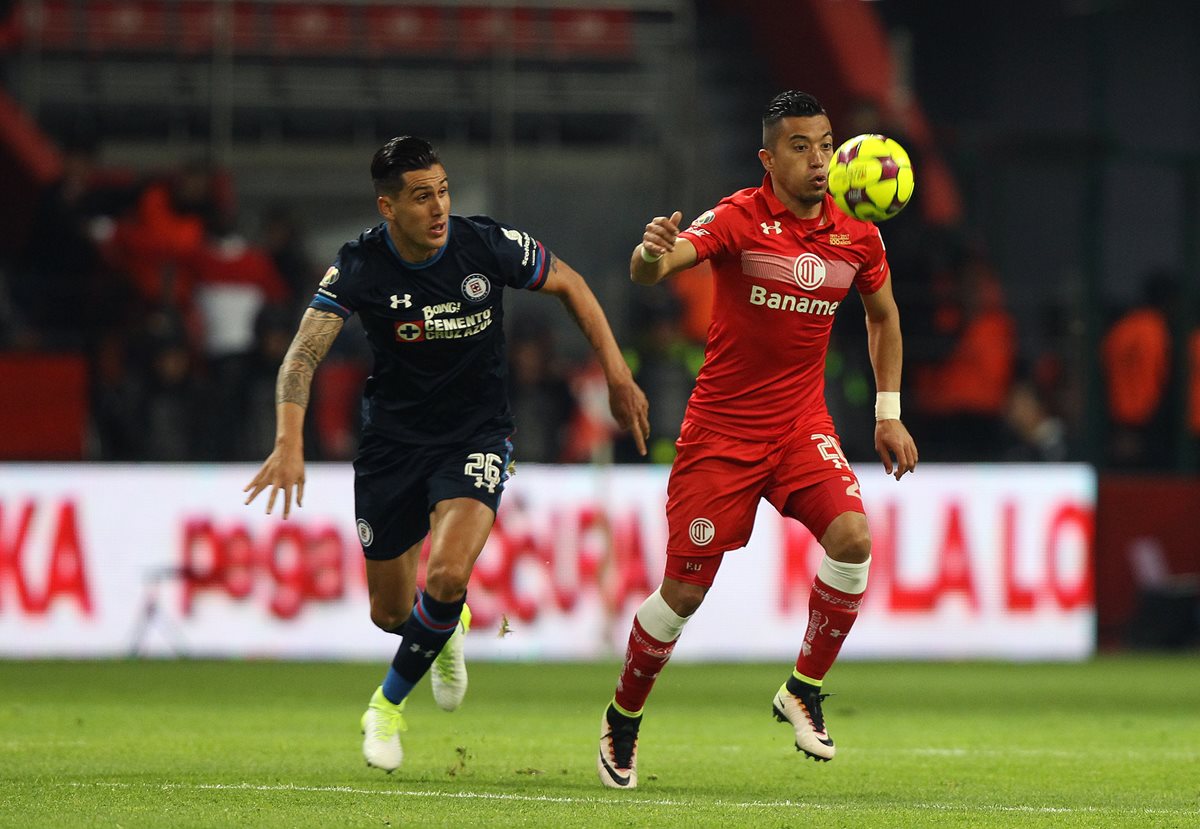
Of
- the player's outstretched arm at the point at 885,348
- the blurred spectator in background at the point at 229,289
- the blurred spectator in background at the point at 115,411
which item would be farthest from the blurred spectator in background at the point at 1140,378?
the player's outstretched arm at the point at 885,348

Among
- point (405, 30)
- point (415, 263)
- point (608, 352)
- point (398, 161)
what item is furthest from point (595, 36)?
point (608, 352)

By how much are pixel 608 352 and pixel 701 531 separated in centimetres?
73

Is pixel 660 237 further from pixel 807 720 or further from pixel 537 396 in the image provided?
pixel 537 396

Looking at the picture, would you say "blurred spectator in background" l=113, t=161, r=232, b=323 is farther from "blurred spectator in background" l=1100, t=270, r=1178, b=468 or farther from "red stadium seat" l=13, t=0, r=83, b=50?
"blurred spectator in background" l=1100, t=270, r=1178, b=468

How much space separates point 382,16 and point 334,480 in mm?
6539

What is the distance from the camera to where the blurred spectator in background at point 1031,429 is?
15.5 m

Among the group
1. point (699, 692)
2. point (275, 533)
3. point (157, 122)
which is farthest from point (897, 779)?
point (157, 122)

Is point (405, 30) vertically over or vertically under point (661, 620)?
over

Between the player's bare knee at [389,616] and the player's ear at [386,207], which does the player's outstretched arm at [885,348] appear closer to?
the player's ear at [386,207]

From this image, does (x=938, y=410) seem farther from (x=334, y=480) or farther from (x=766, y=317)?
(x=766, y=317)

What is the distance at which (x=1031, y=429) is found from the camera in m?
15.8

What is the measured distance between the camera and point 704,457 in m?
7.54

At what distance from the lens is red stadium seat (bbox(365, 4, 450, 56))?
1933 centimetres

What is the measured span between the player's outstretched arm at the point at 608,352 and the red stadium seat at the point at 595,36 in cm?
1164
